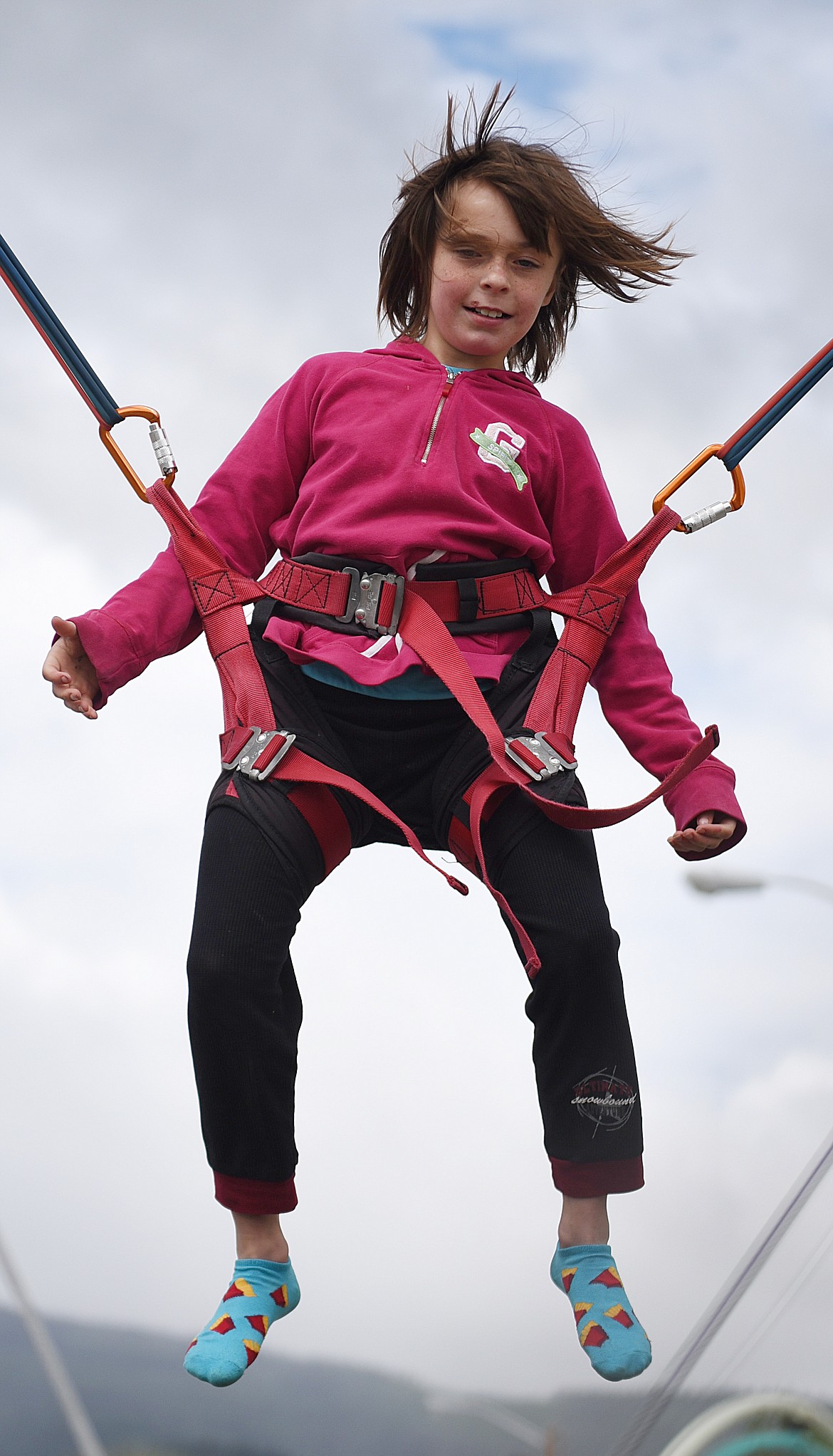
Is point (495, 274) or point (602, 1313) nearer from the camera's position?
point (602, 1313)

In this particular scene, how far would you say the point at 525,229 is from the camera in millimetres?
1864

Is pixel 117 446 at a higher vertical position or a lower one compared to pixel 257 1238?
higher

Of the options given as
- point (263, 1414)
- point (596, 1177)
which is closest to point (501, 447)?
point (596, 1177)

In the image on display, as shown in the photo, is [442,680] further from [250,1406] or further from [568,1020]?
[250,1406]

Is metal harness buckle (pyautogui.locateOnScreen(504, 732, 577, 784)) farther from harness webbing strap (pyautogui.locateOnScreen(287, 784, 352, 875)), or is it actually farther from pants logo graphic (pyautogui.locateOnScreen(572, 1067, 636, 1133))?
pants logo graphic (pyautogui.locateOnScreen(572, 1067, 636, 1133))

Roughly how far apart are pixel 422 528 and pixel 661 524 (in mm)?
321

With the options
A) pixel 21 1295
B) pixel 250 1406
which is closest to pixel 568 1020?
pixel 250 1406

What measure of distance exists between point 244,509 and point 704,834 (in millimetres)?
760

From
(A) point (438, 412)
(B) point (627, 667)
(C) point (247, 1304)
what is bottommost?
(C) point (247, 1304)

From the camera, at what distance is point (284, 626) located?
1.84 metres

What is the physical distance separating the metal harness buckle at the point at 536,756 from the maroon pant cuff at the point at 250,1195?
0.57m

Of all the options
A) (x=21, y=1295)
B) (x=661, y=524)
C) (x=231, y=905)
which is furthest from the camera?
(x=661, y=524)

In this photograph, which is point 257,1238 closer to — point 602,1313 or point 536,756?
point 602,1313

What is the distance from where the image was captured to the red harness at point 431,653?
1.67 m
